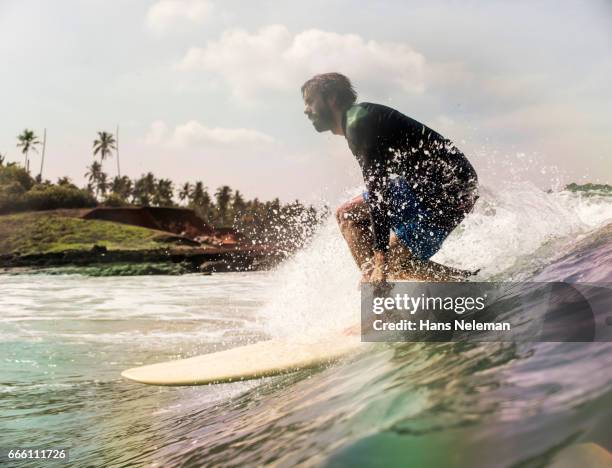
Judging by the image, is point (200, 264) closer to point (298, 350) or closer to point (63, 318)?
point (63, 318)

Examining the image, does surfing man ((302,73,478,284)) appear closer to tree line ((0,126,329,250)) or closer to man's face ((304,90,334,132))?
man's face ((304,90,334,132))

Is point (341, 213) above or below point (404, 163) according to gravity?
below

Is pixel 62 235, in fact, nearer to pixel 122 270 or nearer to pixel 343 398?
pixel 122 270

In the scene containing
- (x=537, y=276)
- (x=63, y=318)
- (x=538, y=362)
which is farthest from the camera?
(x=63, y=318)

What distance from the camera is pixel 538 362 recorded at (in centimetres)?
116

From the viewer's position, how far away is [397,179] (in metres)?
2.72

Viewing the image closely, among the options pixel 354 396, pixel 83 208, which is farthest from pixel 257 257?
pixel 354 396

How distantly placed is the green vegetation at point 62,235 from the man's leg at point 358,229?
2887 centimetres

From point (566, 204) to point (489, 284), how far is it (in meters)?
1.58

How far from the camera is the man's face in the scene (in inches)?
114

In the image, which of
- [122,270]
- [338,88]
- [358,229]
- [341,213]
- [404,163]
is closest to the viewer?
[404,163]

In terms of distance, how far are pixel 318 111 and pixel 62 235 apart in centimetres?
3460

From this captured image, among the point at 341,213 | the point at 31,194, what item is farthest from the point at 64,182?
the point at 341,213

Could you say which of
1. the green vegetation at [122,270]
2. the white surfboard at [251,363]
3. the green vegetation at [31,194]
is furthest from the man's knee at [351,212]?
the green vegetation at [31,194]
